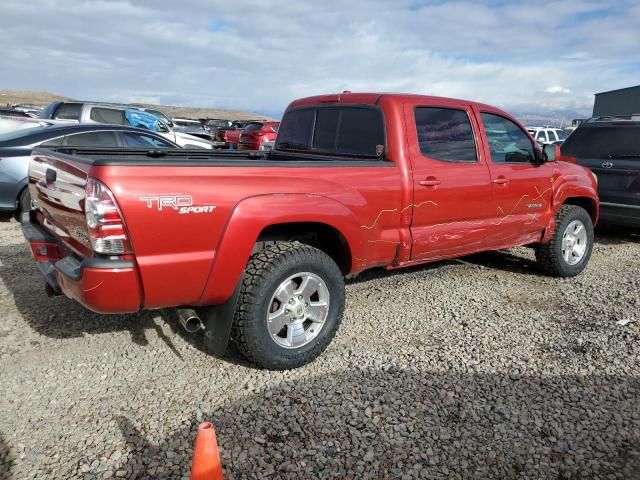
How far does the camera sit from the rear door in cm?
693

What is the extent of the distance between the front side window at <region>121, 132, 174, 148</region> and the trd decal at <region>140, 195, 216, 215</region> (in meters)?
5.52

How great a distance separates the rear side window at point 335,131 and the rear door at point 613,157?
476 cm

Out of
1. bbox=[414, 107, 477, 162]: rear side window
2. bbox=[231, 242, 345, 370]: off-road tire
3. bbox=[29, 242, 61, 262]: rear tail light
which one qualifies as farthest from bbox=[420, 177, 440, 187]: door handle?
bbox=[29, 242, 61, 262]: rear tail light

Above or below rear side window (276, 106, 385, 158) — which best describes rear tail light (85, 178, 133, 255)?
below

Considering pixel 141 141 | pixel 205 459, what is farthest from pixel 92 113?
pixel 205 459

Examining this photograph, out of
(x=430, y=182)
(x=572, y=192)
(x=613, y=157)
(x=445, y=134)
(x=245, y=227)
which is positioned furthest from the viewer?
(x=613, y=157)

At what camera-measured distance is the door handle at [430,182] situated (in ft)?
13.1

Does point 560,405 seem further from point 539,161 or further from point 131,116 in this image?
point 131,116

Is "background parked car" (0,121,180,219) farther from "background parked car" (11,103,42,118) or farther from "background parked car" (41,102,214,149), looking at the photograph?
"background parked car" (11,103,42,118)

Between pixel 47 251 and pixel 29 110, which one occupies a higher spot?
pixel 47 251

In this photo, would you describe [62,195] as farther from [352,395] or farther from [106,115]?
[106,115]

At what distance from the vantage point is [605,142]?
7441 mm

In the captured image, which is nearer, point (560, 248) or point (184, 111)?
point (560, 248)

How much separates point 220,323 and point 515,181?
10.4ft
